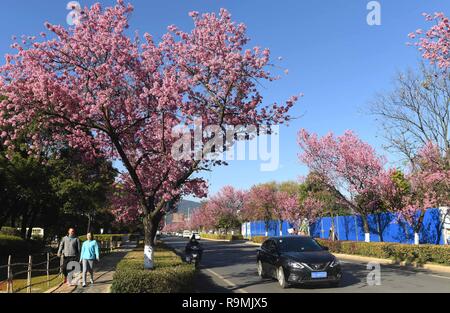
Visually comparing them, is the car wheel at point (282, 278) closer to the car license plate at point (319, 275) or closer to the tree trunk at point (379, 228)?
the car license plate at point (319, 275)

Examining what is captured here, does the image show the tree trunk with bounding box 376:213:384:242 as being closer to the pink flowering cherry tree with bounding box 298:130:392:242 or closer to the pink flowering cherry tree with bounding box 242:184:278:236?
the pink flowering cherry tree with bounding box 298:130:392:242

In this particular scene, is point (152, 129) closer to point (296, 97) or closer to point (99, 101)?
point (99, 101)

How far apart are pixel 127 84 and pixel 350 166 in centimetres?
2044

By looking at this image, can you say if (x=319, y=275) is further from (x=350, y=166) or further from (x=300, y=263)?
(x=350, y=166)

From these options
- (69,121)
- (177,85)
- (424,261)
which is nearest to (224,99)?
(177,85)

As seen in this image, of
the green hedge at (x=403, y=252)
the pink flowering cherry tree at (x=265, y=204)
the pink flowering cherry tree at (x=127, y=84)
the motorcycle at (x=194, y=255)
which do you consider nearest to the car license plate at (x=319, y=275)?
the pink flowering cherry tree at (x=127, y=84)

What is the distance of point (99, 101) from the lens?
38.0 ft

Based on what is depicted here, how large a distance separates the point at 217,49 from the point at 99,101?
134 inches

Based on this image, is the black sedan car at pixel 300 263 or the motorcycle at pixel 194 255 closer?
the black sedan car at pixel 300 263

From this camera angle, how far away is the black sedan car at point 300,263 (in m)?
12.3

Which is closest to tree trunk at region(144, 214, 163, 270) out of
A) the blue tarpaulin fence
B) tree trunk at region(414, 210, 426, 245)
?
tree trunk at region(414, 210, 426, 245)

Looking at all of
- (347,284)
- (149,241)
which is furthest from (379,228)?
(149,241)

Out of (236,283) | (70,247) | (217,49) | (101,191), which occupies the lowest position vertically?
(236,283)

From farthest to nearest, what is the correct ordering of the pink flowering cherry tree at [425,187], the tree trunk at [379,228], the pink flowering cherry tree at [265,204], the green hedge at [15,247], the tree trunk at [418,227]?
the pink flowering cherry tree at [265,204] → the tree trunk at [379,228] → the tree trunk at [418,227] → the green hedge at [15,247] → the pink flowering cherry tree at [425,187]
